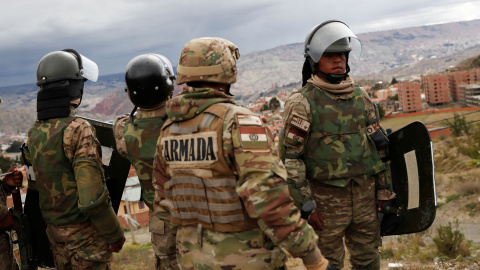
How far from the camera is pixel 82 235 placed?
3180mm

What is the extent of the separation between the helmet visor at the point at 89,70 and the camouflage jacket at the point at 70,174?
0.38 metres

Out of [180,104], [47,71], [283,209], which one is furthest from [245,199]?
[47,71]

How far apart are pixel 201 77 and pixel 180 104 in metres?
0.19

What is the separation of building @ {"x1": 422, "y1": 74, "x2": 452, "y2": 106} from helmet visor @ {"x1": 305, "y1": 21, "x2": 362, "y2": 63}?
82.9 metres

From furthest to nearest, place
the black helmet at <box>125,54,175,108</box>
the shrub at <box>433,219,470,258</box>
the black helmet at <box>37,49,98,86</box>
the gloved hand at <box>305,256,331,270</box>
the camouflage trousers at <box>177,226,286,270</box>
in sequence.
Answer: the shrub at <box>433,219,470,258</box> → the black helmet at <box>37,49,98,86</box> → the black helmet at <box>125,54,175,108</box> → the camouflage trousers at <box>177,226,286,270</box> → the gloved hand at <box>305,256,331,270</box>

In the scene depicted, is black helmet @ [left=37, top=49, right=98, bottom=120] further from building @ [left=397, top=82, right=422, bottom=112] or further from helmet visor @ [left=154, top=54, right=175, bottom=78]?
building @ [left=397, top=82, right=422, bottom=112]

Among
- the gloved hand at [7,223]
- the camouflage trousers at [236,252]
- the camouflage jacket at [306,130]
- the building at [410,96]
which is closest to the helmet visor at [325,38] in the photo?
the camouflage jacket at [306,130]

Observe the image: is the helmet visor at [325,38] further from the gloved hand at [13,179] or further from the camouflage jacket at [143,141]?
the gloved hand at [13,179]

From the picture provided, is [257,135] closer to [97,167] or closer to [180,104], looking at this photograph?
[180,104]

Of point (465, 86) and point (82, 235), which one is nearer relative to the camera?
point (82, 235)

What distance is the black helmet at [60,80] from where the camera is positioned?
315cm

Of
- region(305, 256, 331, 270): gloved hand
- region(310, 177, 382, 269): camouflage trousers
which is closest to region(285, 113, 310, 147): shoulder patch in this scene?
region(310, 177, 382, 269): camouflage trousers

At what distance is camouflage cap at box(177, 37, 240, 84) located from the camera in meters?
2.15

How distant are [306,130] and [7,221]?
256cm
